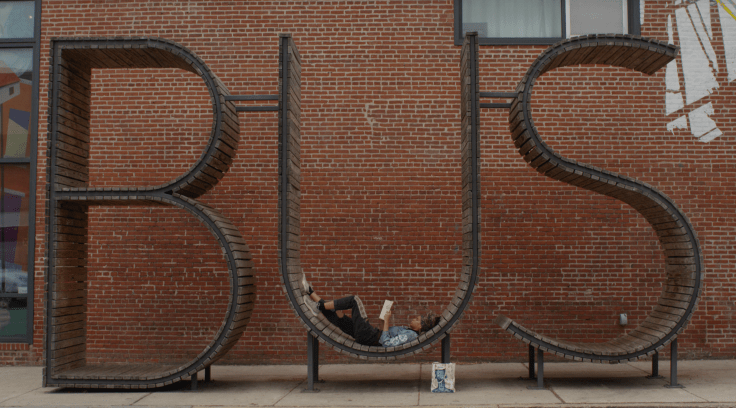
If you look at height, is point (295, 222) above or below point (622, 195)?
below

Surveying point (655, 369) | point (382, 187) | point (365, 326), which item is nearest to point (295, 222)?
point (365, 326)

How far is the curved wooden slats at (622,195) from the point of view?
6.02 meters

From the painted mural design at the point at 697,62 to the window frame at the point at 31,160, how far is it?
899cm

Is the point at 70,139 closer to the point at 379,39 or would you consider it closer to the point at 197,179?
the point at 197,179

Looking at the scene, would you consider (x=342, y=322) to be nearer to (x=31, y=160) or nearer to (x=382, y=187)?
(x=382, y=187)

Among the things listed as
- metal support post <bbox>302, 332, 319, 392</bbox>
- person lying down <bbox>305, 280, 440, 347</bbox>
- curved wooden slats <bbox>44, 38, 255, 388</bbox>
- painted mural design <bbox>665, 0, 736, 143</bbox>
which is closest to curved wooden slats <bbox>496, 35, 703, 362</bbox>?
person lying down <bbox>305, 280, 440, 347</bbox>

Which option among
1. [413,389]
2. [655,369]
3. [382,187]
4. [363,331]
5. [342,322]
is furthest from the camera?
[382,187]

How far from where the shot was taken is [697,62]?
807 cm

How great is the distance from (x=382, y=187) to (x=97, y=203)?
3.63 m

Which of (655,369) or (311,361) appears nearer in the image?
(311,361)

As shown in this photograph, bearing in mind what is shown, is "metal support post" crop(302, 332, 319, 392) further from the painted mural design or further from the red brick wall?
the painted mural design

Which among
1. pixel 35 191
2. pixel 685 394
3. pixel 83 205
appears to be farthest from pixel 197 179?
pixel 685 394

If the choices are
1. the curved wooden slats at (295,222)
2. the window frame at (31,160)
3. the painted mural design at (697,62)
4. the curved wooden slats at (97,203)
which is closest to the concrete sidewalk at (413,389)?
the curved wooden slats at (97,203)

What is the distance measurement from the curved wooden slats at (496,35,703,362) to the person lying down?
924 mm
